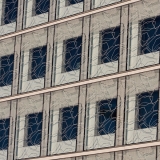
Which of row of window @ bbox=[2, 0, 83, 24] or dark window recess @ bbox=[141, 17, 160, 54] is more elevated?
row of window @ bbox=[2, 0, 83, 24]

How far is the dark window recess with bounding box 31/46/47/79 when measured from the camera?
5494cm

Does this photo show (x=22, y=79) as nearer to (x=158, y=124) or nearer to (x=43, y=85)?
(x=43, y=85)

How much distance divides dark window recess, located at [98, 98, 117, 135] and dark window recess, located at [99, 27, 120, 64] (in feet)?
8.29

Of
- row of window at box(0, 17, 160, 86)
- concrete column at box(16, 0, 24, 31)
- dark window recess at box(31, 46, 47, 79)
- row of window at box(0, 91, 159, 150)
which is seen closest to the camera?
row of window at box(0, 91, 159, 150)

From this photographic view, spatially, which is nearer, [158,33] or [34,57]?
[158,33]

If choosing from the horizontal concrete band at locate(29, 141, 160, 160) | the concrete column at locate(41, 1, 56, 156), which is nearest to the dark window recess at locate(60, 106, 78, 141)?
the horizontal concrete band at locate(29, 141, 160, 160)

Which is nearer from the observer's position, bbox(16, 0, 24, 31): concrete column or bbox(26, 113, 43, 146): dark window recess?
bbox(26, 113, 43, 146): dark window recess

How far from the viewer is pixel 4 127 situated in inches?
2208

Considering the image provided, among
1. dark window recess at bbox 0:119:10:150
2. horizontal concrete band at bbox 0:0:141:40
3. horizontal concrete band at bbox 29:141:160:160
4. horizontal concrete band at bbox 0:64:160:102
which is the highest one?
horizontal concrete band at bbox 0:0:141:40

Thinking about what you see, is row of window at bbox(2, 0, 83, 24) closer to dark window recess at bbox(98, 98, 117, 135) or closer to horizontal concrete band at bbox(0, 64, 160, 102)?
horizontal concrete band at bbox(0, 64, 160, 102)

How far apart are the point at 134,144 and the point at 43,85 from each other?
829 cm

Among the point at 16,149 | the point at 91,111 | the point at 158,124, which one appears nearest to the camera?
the point at 158,124

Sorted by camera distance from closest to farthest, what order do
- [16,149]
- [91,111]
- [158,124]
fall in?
[158,124], [91,111], [16,149]

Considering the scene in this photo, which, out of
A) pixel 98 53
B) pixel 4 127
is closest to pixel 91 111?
pixel 98 53
